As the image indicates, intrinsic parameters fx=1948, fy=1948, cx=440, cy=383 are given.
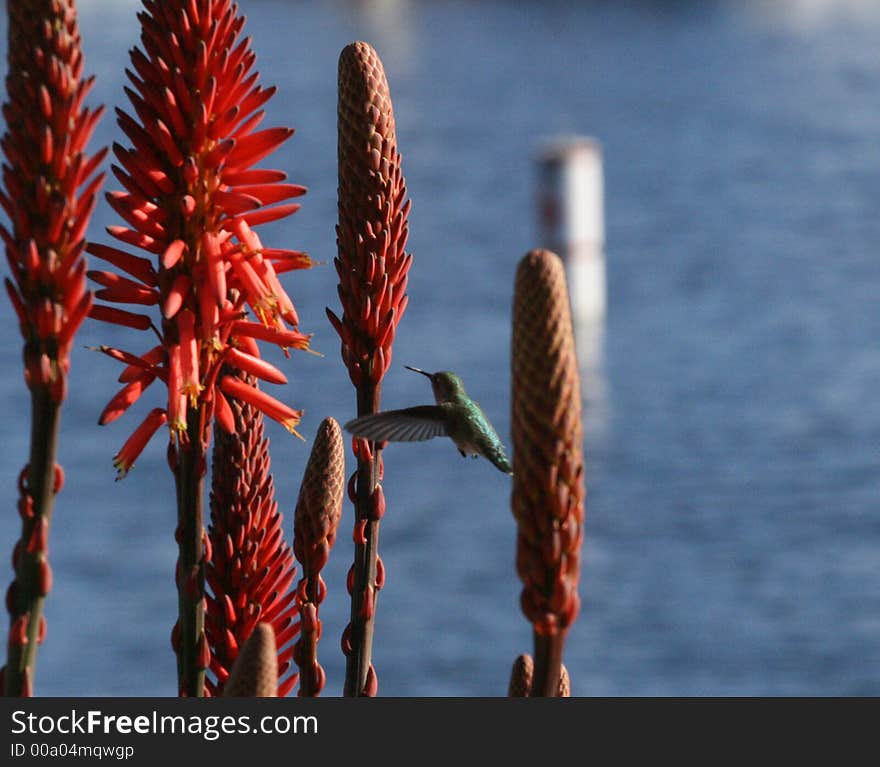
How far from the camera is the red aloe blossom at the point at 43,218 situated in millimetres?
1252

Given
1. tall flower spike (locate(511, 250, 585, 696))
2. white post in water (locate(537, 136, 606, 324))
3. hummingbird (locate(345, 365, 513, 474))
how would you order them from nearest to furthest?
1. tall flower spike (locate(511, 250, 585, 696))
2. hummingbird (locate(345, 365, 513, 474))
3. white post in water (locate(537, 136, 606, 324))

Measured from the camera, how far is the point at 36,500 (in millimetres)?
1305

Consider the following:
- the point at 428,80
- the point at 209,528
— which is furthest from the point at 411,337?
the point at 428,80

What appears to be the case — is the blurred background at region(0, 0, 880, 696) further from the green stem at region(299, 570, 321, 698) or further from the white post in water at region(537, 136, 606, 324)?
the white post in water at region(537, 136, 606, 324)

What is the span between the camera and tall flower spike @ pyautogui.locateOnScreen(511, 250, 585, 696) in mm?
1230

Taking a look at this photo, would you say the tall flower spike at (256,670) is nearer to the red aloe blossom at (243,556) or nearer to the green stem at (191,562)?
the green stem at (191,562)

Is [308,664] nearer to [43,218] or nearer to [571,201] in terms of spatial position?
[43,218]

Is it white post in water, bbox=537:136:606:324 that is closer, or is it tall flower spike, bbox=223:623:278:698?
tall flower spike, bbox=223:623:278:698

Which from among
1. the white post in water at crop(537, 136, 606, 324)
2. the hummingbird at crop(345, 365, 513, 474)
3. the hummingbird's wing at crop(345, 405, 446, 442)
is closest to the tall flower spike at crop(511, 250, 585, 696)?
the hummingbird's wing at crop(345, 405, 446, 442)

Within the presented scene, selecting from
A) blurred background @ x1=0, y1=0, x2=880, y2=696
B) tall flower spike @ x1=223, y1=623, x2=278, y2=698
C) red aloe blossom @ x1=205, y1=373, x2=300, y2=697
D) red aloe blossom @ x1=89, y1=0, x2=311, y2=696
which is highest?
blurred background @ x1=0, y1=0, x2=880, y2=696

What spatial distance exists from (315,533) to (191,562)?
22cm

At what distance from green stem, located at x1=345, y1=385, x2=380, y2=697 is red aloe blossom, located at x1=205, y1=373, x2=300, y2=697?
7cm

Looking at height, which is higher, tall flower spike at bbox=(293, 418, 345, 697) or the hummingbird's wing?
the hummingbird's wing

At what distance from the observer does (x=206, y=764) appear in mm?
1406
